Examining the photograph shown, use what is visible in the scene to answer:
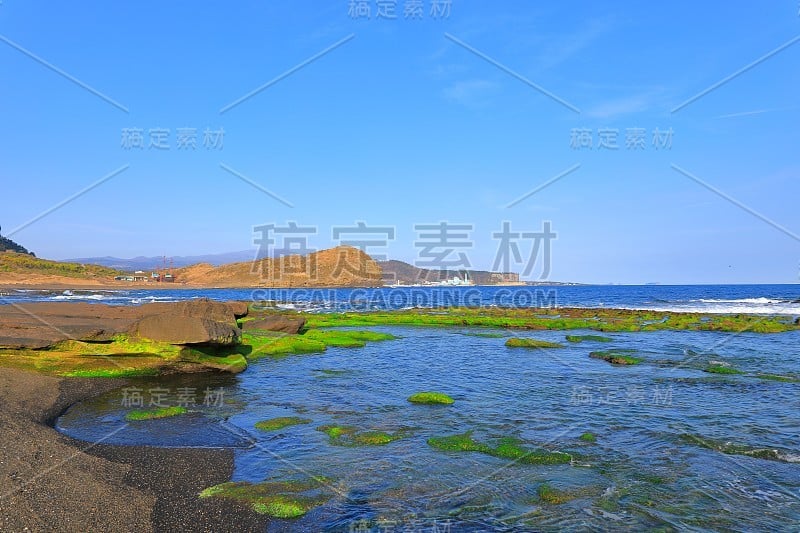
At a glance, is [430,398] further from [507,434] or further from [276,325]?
[276,325]

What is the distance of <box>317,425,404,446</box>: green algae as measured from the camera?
13.9 m

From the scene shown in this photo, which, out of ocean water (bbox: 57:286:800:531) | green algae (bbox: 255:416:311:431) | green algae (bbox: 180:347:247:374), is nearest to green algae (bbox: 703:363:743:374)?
ocean water (bbox: 57:286:800:531)

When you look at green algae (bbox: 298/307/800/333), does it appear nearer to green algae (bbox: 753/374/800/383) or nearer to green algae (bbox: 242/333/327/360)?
green algae (bbox: 242/333/327/360)

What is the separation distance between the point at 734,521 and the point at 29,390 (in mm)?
20687

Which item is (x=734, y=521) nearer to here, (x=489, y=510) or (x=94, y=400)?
(x=489, y=510)

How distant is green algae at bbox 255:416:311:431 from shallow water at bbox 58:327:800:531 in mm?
348

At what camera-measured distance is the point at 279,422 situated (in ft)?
51.2

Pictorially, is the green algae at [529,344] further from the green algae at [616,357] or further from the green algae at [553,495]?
the green algae at [553,495]

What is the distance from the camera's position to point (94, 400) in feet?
57.6

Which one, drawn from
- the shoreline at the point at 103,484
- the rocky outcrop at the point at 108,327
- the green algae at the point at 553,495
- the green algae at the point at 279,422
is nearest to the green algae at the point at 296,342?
the rocky outcrop at the point at 108,327

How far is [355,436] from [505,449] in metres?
→ 4.33

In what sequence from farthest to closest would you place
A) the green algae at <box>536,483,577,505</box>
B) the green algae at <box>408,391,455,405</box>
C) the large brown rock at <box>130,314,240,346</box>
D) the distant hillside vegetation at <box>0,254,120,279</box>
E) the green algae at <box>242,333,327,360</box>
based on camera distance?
the distant hillside vegetation at <box>0,254,120,279</box> → the green algae at <box>242,333,327,360</box> → the large brown rock at <box>130,314,240,346</box> → the green algae at <box>408,391,455,405</box> → the green algae at <box>536,483,577,505</box>

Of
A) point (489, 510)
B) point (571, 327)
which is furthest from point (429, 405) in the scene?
point (571, 327)

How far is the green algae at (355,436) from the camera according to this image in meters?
13.9
